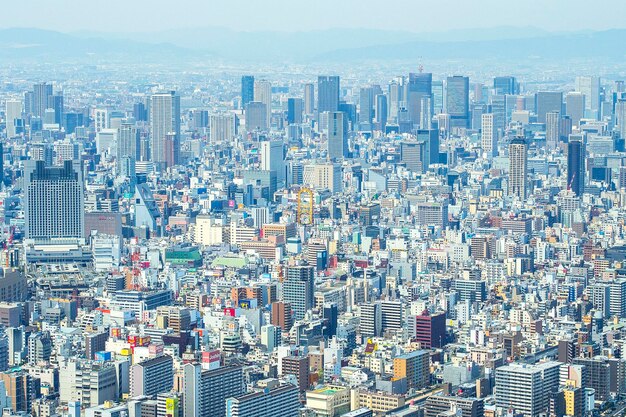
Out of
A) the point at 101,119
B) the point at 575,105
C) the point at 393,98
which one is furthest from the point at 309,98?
the point at 575,105

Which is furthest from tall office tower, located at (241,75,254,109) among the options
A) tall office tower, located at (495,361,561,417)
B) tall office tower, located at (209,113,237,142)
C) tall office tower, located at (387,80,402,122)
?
tall office tower, located at (495,361,561,417)

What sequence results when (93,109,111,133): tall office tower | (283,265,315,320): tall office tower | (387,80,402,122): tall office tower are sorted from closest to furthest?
(283,265,315,320): tall office tower → (93,109,111,133): tall office tower → (387,80,402,122): tall office tower

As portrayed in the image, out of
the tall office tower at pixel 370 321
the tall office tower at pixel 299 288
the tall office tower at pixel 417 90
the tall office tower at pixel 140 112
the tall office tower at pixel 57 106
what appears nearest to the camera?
the tall office tower at pixel 370 321

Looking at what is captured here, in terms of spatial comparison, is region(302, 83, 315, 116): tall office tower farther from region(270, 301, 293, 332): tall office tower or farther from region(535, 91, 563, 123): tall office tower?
region(270, 301, 293, 332): tall office tower

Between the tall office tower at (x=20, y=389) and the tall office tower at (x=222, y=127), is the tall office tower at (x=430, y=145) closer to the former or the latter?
the tall office tower at (x=222, y=127)

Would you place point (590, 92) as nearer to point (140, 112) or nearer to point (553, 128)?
point (553, 128)

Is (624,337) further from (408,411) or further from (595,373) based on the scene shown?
(408,411)

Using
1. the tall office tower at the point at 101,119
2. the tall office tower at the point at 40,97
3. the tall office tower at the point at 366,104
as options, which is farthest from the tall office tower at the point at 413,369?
the tall office tower at the point at 40,97
